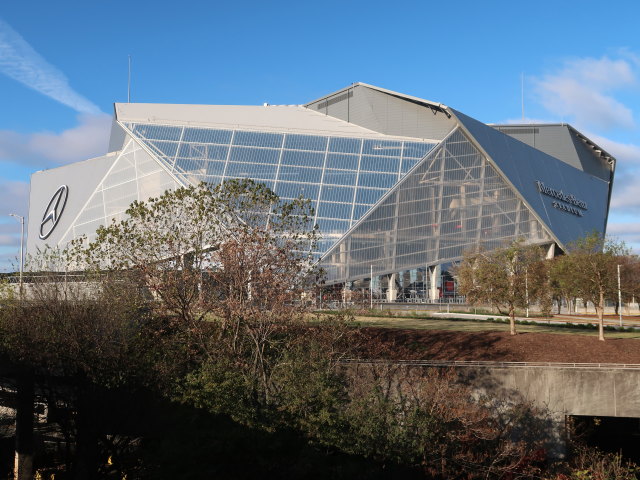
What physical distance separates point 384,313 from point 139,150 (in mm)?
28610

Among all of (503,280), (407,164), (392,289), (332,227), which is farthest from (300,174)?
(503,280)

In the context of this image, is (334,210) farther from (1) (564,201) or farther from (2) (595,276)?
(1) (564,201)

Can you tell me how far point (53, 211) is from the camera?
73438mm

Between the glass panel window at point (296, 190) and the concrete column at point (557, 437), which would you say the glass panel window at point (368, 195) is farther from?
the concrete column at point (557, 437)

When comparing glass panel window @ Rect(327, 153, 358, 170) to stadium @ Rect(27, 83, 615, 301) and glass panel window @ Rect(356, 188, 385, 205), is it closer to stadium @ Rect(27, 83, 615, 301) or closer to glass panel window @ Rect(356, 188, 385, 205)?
stadium @ Rect(27, 83, 615, 301)

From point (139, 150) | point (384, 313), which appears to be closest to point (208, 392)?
point (384, 313)

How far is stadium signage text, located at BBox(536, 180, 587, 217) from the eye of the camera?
76.4m

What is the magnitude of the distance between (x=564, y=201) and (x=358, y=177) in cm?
3042

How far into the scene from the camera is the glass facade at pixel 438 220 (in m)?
59.1

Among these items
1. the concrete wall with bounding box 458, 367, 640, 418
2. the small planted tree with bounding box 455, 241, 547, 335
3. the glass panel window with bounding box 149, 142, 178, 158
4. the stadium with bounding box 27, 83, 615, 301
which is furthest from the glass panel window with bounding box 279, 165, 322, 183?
the concrete wall with bounding box 458, 367, 640, 418

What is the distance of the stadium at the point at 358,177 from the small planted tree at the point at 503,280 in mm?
15580

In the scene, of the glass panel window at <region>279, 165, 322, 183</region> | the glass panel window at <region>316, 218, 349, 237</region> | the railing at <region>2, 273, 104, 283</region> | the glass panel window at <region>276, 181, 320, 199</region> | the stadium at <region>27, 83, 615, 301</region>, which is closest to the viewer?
the railing at <region>2, 273, 104, 283</region>

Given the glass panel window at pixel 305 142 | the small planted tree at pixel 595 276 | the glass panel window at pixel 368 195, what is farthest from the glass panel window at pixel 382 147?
the small planted tree at pixel 595 276

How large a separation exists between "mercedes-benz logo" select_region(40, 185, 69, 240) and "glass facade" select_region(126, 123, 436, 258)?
12.1 metres
